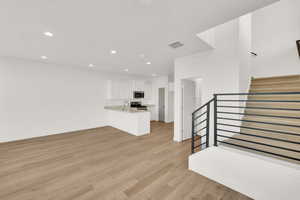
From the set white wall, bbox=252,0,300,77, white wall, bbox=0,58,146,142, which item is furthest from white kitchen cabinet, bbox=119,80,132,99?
white wall, bbox=252,0,300,77

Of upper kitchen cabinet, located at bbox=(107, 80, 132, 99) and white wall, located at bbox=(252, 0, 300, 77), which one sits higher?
white wall, located at bbox=(252, 0, 300, 77)

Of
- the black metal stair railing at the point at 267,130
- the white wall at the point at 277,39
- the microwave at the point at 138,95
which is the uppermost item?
the white wall at the point at 277,39

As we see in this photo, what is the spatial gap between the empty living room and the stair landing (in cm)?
1

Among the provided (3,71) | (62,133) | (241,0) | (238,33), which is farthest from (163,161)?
(3,71)

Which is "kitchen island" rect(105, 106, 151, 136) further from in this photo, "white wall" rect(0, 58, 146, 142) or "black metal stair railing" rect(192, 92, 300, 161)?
"black metal stair railing" rect(192, 92, 300, 161)

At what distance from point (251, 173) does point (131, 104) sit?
19.8 feet

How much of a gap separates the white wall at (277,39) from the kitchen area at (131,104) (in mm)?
4883

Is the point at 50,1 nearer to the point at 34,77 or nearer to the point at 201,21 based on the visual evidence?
the point at 201,21

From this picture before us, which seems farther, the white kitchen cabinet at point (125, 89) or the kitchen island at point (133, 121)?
the white kitchen cabinet at point (125, 89)

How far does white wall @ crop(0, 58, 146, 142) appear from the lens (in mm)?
4004

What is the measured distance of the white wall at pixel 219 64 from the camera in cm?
304

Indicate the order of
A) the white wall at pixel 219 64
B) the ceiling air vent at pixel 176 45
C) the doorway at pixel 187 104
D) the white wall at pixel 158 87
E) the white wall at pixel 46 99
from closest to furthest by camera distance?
the ceiling air vent at pixel 176 45, the white wall at pixel 219 64, the white wall at pixel 46 99, the doorway at pixel 187 104, the white wall at pixel 158 87

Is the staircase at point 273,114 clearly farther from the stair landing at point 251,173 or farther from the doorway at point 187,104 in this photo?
the doorway at point 187,104

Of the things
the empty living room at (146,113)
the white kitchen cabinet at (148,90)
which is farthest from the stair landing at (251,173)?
the white kitchen cabinet at (148,90)
